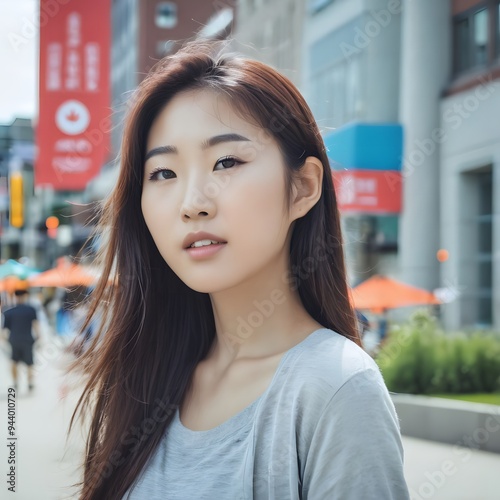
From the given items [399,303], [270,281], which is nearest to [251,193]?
[270,281]

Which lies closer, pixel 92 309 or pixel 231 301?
pixel 231 301

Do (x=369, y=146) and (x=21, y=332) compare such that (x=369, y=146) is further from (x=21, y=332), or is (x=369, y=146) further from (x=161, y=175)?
(x=161, y=175)

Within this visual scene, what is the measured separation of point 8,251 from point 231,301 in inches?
1799

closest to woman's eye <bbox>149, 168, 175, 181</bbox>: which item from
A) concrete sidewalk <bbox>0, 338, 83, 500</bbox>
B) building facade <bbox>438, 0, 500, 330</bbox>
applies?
concrete sidewalk <bbox>0, 338, 83, 500</bbox>

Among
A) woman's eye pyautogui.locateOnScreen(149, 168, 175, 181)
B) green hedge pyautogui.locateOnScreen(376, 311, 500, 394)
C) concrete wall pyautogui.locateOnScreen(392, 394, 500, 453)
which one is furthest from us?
green hedge pyautogui.locateOnScreen(376, 311, 500, 394)

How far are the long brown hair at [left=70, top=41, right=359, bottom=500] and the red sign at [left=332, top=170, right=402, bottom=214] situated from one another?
12388 mm

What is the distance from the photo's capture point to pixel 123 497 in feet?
5.12

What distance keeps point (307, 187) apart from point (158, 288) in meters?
0.45

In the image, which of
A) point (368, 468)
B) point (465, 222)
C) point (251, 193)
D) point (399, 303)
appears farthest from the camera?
point (465, 222)

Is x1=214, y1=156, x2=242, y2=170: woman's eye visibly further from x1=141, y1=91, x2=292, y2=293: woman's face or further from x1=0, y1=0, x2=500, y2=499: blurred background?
x1=0, y1=0, x2=500, y2=499: blurred background

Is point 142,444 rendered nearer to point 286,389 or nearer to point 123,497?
point 123,497

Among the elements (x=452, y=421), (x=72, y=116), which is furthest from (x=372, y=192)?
(x=452, y=421)

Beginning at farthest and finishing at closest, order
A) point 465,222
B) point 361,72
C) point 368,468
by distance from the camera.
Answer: point 361,72 < point 465,222 < point 368,468

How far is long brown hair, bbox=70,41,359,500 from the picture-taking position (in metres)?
1.56
